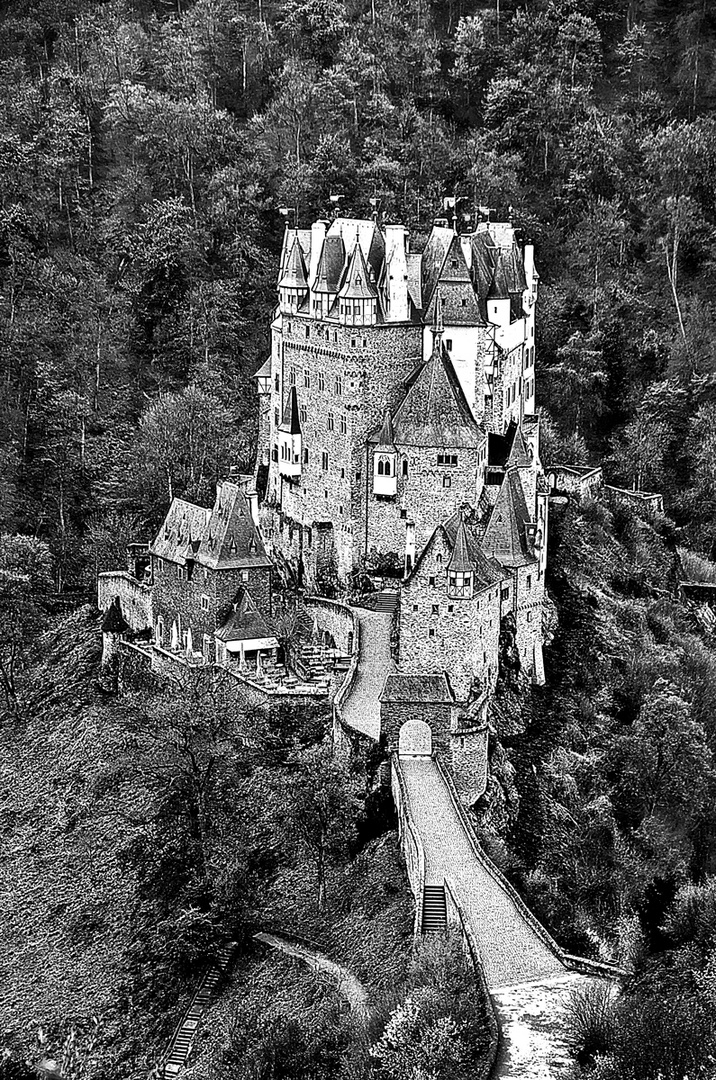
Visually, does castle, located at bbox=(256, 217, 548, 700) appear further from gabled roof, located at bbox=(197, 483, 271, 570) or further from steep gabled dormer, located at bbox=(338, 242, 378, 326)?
Answer: gabled roof, located at bbox=(197, 483, 271, 570)

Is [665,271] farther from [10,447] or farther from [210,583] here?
[210,583]

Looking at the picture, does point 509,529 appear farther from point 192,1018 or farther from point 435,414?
point 192,1018

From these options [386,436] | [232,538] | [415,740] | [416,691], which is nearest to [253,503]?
[232,538]

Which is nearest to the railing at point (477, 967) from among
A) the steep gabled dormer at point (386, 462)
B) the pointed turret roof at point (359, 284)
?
the steep gabled dormer at point (386, 462)

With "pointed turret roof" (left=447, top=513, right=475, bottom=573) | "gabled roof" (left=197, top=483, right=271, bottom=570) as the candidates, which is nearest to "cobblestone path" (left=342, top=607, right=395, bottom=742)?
"gabled roof" (left=197, top=483, right=271, bottom=570)

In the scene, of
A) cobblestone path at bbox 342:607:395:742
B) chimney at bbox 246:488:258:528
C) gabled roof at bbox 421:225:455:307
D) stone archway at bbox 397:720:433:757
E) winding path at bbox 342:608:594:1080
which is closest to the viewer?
winding path at bbox 342:608:594:1080

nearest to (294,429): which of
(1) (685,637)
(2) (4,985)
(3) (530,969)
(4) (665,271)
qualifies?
(1) (685,637)

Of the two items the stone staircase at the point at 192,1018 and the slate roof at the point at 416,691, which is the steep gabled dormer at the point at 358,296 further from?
the stone staircase at the point at 192,1018
